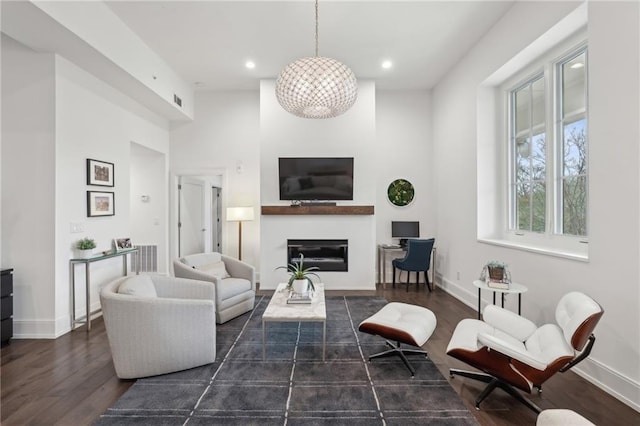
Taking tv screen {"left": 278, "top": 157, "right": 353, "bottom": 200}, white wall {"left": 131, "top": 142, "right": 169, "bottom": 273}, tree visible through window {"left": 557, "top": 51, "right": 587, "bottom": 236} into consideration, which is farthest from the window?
white wall {"left": 131, "top": 142, "right": 169, "bottom": 273}

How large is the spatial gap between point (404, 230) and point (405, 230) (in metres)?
0.02

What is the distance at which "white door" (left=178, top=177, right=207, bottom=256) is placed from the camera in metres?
5.92

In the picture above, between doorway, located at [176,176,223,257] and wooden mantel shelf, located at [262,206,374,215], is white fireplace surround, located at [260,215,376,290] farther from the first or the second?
doorway, located at [176,176,223,257]

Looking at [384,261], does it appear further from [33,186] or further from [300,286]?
[33,186]

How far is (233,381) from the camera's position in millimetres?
2400

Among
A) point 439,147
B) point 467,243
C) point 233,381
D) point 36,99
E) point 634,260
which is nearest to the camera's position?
point 634,260

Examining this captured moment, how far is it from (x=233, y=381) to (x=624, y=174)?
3.16m

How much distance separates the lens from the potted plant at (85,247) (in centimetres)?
353

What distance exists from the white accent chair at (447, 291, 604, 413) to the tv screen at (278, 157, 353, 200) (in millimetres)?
3201

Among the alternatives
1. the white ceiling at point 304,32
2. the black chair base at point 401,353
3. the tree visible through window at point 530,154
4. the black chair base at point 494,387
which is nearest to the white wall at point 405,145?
the white ceiling at point 304,32

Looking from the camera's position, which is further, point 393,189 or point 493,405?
point 393,189

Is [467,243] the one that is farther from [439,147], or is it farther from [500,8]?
[500,8]

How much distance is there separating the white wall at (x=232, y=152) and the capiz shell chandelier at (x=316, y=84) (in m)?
2.95

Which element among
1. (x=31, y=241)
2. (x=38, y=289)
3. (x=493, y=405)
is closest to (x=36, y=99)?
(x=31, y=241)
